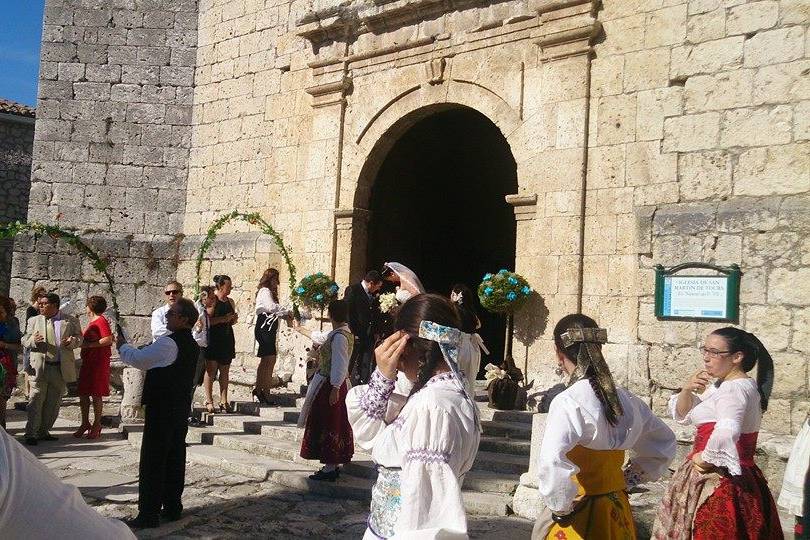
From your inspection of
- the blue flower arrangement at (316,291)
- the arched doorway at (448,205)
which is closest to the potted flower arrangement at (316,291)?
the blue flower arrangement at (316,291)

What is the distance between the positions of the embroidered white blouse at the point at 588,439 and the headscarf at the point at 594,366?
0.04m

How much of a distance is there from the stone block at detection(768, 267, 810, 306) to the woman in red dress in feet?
21.4

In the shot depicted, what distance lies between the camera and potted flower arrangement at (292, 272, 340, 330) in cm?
909

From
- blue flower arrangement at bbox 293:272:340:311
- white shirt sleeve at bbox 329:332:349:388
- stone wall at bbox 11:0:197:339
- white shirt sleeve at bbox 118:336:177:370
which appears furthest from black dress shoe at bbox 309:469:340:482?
stone wall at bbox 11:0:197:339

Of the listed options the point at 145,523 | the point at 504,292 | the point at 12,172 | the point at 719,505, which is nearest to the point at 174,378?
the point at 145,523

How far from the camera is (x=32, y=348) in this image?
8.11 meters

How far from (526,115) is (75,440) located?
5875 millimetres

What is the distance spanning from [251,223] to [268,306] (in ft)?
7.40

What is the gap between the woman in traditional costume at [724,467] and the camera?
360 centimetres

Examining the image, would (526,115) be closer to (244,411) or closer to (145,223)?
(244,411)

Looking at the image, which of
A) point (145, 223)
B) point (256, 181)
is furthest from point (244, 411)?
point (145, 223)

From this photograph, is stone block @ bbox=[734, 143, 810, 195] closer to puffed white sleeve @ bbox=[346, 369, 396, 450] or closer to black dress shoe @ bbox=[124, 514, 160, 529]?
puffed white sleeve @ bbox=[346, 369, 396, 450]

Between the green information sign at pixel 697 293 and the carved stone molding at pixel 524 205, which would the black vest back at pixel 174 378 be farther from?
the green information sign at pixel 697 293

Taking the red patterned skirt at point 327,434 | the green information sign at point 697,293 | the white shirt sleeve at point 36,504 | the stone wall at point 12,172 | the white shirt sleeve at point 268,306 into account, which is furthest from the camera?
the stone wall at point 12,172
